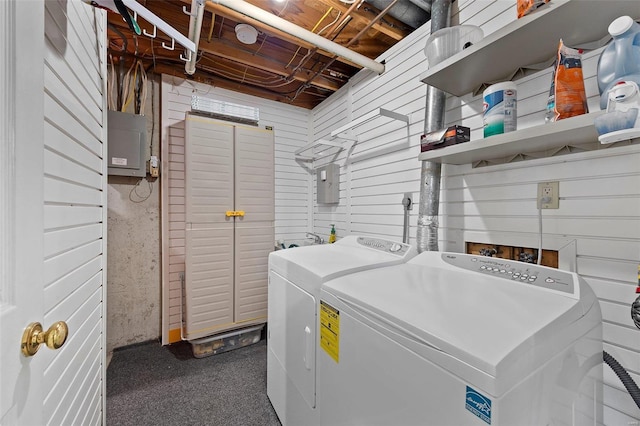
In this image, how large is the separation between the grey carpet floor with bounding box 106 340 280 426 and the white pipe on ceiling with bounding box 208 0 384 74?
2700 millimetres

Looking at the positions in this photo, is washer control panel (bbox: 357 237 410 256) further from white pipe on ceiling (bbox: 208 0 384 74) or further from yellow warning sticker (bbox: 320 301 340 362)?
white pipe on ceiling (bbox: 208 0 384 74)

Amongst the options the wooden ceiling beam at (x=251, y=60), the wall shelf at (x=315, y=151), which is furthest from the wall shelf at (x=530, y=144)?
the wooden ceiling beam at (x=251, y=60)

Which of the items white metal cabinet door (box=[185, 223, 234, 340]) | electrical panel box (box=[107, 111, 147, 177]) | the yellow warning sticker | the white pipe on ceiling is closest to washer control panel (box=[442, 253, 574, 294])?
the yellow warning sticker

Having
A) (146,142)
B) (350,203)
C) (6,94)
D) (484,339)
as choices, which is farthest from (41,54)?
(350,203)

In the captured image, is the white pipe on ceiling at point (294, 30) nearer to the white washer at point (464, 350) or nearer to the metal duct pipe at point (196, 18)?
the metal duct pipe at point (196, 18)

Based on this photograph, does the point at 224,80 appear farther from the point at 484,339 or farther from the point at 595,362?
the point at 595,362

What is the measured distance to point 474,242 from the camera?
1550mm

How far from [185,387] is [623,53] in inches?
120

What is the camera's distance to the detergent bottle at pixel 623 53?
806 millimetres

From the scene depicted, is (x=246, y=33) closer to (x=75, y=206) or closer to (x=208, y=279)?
(x=75, y=206)

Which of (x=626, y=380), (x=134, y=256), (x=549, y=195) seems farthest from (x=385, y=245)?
(x=134, y=256)

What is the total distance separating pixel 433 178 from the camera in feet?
5.30

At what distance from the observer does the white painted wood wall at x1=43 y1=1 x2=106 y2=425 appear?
78 cm

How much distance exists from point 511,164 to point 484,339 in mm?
1139
